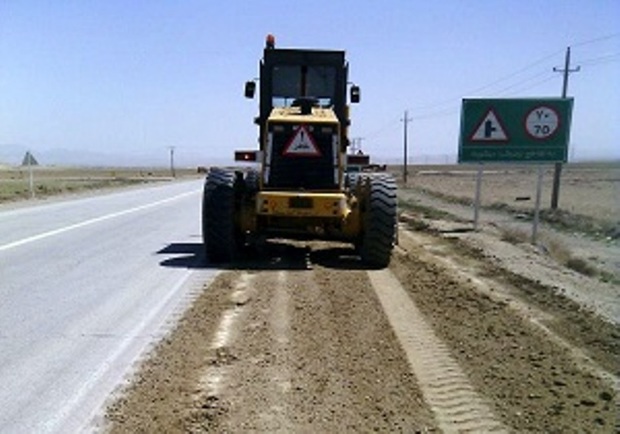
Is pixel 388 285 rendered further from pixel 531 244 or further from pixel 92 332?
pixel 531 244

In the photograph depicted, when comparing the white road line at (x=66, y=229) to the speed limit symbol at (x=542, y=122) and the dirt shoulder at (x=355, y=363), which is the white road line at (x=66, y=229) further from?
the speed limit symbol at (x=542, y=122)

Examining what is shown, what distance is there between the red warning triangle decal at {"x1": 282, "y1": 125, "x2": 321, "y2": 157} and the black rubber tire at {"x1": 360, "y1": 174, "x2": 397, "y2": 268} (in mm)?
1262

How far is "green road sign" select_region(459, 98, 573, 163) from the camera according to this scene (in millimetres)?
15500

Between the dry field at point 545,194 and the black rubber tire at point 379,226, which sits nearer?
the black rubber tire at point 379,226

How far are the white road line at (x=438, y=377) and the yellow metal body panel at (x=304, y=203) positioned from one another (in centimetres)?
278

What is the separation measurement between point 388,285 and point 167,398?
513cm

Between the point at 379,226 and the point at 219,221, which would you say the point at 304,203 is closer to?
the point at 379,226

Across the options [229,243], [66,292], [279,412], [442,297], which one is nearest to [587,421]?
[279,412]

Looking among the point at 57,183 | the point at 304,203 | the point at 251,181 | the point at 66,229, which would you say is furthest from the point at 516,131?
the point at 57,183

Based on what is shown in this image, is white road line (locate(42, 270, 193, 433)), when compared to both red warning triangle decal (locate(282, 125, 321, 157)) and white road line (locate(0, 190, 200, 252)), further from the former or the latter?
white road line (locate(0, 190, 200, 252))

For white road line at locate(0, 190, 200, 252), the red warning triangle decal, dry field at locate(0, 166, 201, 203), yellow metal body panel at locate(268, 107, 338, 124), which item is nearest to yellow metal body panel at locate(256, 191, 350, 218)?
the red warning triangle decal

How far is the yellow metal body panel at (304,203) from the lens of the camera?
10711 millimetres

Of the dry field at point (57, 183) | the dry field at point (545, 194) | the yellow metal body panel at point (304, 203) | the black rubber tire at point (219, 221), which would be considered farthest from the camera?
the dry field at point (57, 183)

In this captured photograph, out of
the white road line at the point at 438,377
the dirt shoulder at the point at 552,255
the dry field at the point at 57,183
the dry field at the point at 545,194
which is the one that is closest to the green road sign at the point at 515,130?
the dry field at the point at 545,194
